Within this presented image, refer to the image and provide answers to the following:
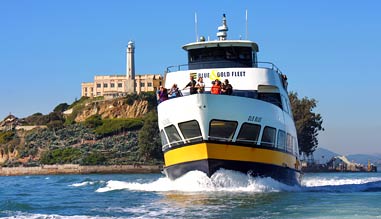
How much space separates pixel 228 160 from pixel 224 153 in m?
0.30

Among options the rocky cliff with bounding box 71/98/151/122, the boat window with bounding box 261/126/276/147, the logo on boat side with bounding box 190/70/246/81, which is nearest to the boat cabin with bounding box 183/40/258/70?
the logo on boat side with bounding box 190/70/246/81

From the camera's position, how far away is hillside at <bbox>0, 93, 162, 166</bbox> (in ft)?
377

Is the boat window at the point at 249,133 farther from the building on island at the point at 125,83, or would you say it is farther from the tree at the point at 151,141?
the building on island at the point at 125,83

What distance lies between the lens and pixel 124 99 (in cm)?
14275

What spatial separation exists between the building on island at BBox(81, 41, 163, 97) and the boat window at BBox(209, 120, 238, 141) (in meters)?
127

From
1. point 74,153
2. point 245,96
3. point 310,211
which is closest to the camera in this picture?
point 310,211

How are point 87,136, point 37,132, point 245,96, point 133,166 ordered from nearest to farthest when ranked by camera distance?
1. point 245,96
2. point 133,166
3. point 87,136
4. point 37,132

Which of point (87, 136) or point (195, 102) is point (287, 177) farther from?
point (87, 136)

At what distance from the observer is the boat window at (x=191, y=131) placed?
26.1 metres

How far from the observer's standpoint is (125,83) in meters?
160

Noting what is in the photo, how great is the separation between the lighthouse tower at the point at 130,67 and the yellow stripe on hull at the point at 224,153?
5129 inches

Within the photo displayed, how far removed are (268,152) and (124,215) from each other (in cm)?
911

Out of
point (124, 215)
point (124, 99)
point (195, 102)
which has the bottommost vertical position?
point (124, 215)

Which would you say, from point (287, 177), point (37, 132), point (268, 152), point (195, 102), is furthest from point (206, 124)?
point (37, 132)
